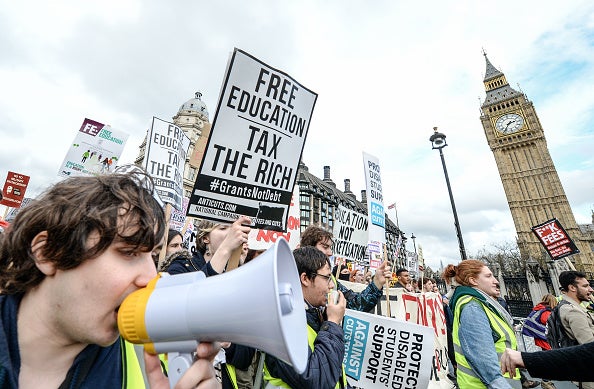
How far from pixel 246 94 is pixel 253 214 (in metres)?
1.13

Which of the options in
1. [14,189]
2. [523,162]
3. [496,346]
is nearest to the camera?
[496,346]

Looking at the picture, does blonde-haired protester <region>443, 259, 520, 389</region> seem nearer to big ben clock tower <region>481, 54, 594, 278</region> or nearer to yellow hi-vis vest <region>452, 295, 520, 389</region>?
yellow hi-vis vest <region>452, 295, 520, 389</region>

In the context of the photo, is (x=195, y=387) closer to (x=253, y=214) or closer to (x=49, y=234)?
(x=49, y=234)

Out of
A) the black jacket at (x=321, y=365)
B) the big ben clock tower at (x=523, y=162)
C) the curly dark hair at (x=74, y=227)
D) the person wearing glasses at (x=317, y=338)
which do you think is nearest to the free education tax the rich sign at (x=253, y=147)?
the person wearing glasses at (x=317, y=338)

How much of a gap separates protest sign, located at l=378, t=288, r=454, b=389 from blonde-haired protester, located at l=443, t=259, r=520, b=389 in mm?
3105

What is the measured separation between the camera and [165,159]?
507 cm

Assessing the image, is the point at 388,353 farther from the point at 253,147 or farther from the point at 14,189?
the point at 14,189

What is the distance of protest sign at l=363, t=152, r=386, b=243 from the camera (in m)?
5.96

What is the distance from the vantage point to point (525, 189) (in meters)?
73.1

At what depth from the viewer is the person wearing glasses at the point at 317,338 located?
1.74m

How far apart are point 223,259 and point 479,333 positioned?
2.32 meters

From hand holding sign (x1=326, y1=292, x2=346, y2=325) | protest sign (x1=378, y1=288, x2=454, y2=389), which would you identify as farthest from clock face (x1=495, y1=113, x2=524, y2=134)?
hand holding sign (x1=326, y1=292, x2=346, y2=325)

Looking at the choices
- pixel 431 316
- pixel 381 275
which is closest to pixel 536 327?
pixel 431 316

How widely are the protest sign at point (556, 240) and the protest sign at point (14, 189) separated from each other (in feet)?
44.0
